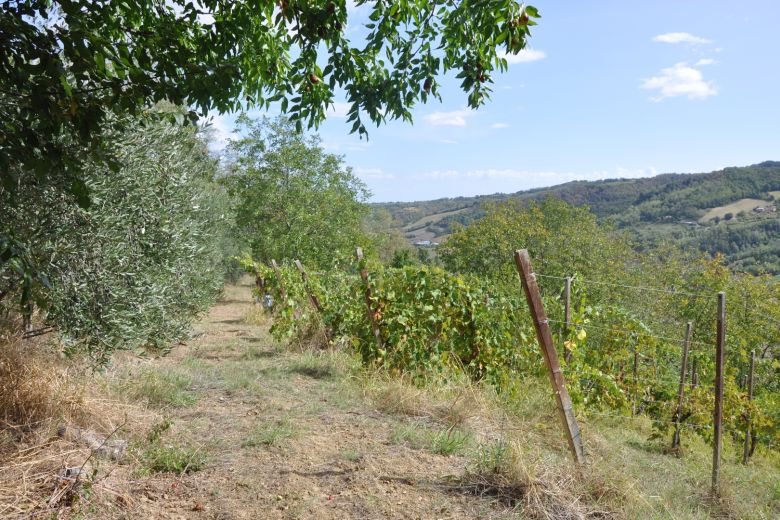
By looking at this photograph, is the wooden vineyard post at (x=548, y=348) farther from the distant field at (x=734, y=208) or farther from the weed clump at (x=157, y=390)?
the distant field at (x=734, y=208)

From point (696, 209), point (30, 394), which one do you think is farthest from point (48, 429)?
point (696, 209)

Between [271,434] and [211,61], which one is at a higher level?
[211,61]

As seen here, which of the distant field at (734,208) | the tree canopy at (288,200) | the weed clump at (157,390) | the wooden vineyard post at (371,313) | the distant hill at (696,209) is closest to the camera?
the weed clump at (157,390)

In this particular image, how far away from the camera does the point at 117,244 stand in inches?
195

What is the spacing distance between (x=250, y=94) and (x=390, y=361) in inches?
135

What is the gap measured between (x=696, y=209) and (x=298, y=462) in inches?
4178

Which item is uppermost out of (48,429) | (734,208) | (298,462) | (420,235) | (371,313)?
(734,208)

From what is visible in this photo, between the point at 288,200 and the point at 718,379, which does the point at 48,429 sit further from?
the point at 288,200

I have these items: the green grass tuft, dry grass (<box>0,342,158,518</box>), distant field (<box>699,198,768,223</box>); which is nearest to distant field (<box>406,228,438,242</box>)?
distant field (<box>699,198,768,223</box>)

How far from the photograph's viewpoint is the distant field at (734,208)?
89.8 metres

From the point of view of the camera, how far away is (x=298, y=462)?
4.12 m

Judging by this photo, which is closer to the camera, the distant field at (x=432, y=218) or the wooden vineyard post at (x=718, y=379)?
the wooden vineyard post at (x=718, y=379)

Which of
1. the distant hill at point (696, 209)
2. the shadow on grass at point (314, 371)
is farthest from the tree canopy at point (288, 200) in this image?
the distant hill at point (696, 209)

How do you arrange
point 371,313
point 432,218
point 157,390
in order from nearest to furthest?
point 157,390
point 371,313
point 432,218
